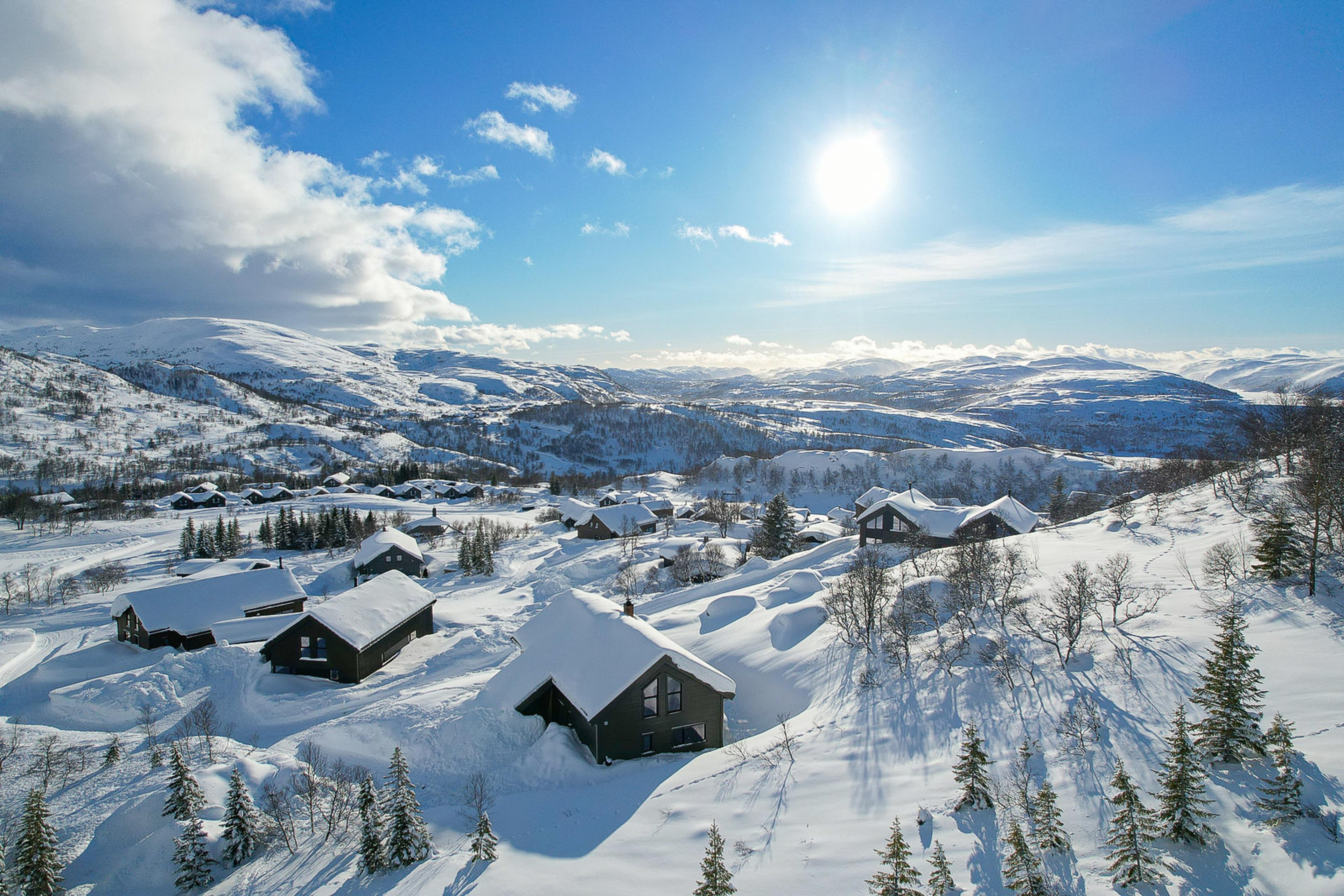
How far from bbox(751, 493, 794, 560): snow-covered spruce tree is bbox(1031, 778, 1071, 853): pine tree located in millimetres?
44641

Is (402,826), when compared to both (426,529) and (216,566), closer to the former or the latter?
(216,566)

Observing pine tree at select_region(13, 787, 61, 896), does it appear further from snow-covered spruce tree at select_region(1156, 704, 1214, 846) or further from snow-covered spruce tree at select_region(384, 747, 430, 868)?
snow-covered spruce tree at select_region(1156, 704, 1214, 846)

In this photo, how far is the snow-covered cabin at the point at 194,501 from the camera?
335 ft

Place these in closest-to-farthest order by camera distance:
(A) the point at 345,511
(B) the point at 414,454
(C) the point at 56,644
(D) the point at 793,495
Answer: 1. (C) the point at 56,644
2. (A) the point at 345,511
3. (D) the point at 793,495
4. (B) the point at 414,454

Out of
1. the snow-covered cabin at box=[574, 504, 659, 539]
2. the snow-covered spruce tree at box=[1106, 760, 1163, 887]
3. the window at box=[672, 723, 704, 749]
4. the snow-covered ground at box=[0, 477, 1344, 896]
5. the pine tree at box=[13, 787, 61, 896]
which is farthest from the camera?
the snow-covered cabin at box=[574, 504, 659, 539]

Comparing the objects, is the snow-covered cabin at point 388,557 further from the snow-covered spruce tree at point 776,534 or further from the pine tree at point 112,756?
the pine tree at point 112,756

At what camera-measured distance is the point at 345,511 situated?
7450 cm

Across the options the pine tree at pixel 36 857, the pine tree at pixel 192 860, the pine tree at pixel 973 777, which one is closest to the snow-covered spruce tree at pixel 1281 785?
the pine tree at pixel 973 777

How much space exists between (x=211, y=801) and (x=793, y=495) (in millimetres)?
121769

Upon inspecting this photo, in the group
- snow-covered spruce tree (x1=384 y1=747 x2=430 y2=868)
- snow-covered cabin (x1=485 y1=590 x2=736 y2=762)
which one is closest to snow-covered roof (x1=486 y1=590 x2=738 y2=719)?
snow-covered cabin (x1=485 y1=590 x2=736 y2=762)

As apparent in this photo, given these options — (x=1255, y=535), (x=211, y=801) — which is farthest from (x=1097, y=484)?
(x=211, y=801)

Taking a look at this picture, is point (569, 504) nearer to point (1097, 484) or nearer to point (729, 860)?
point (729, 860)

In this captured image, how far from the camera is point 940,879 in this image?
28.6 ft

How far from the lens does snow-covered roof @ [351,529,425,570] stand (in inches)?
2158
